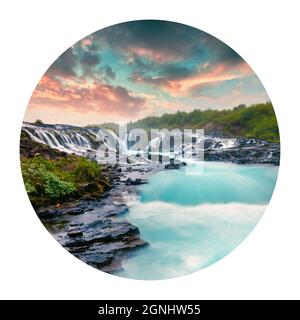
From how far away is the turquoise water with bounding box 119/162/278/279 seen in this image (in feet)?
15.1

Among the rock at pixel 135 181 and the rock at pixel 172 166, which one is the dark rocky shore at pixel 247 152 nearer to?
the rock at pixel 172 166

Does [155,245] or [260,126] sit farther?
[260,126]

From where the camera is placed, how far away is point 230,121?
195 inches

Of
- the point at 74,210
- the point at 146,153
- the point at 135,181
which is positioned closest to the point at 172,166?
the point at 146,153

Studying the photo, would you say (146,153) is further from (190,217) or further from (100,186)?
(190,217)

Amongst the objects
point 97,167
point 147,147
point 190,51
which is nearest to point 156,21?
point 190,51

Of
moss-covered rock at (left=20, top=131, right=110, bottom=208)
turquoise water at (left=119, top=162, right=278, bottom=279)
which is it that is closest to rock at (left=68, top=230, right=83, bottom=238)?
moss-covered rock at (left=20, top=131, right=110, bottom=208)

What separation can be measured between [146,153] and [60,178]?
86 centimetres

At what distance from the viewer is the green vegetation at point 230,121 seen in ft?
15.8

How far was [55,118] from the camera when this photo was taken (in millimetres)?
4828

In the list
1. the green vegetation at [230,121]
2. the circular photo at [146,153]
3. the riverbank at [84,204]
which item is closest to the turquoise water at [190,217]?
the circular photo at [146,153]

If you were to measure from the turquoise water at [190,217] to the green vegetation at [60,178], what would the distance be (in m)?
0.46

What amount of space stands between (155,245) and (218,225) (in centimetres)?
62

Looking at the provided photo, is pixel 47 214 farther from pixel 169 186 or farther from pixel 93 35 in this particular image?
pixel 93 35
